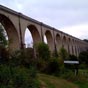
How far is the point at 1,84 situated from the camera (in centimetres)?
830

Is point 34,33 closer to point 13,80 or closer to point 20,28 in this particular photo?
point 20,28

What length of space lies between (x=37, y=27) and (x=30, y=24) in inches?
98.5

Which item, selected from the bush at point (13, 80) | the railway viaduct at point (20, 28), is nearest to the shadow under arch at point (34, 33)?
the railway viaduct at point (20, 28)

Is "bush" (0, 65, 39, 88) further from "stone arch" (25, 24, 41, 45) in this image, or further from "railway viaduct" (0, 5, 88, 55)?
"stone arch" (25, 24, 41, 45)

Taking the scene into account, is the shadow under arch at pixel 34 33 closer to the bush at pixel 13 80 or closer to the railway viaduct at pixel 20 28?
the railway viaduct at pixel 20 28

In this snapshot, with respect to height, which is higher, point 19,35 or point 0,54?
point 19,35

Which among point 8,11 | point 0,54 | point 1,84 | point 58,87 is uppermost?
point 8,11

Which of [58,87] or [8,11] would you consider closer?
[58,87]

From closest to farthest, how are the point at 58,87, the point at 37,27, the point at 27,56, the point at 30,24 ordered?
the point at 58,87, the point at 27,56, the point at 30,24, the point at 37,27

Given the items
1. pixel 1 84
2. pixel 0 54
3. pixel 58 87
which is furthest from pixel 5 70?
pixel 58 87

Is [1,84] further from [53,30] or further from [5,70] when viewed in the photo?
[53,30]

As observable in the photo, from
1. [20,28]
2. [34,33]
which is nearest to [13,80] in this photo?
[20,28]

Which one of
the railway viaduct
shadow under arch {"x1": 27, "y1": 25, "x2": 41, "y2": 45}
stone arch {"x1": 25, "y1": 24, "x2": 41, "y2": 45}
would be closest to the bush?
the railway viaduct

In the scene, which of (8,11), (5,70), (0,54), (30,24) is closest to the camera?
(5,70)
